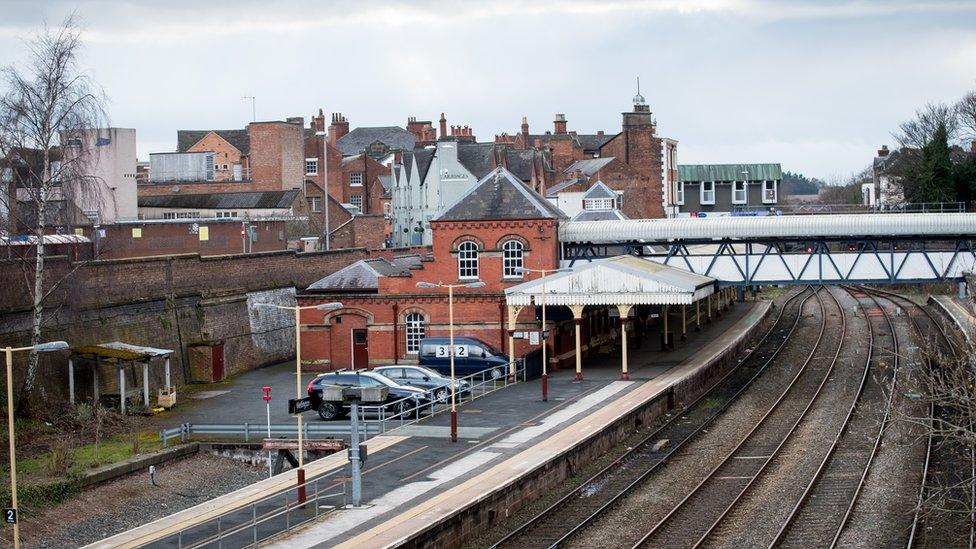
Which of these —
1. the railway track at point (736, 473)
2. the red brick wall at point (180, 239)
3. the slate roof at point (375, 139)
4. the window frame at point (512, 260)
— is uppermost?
the slate roof at point (375, 139)

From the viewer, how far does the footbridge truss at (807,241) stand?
4638 cm

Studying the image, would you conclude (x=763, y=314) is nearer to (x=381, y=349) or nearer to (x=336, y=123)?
(x=381, y=349)

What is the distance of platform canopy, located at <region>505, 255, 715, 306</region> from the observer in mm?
41938

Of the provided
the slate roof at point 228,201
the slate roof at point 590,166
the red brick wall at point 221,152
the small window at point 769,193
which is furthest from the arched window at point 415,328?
the small window at point 769,193

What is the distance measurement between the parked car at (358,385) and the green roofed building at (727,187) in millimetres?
74084

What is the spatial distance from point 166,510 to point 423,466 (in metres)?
5.97

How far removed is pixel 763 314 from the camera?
74.2 m

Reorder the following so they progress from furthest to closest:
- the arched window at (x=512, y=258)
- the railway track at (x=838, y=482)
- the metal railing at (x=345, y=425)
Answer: the arched window at (x=512, y=258), the metal railing at (x=345, y=425), the railway track at (x=838, y=482)

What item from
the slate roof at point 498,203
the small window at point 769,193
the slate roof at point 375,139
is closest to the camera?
the slate roof at point 498,203

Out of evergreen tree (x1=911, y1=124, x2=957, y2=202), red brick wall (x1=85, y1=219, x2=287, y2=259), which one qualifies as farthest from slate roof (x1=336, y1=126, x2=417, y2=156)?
red brick wall (x1=85, y1=219, x2=287, y2=259)

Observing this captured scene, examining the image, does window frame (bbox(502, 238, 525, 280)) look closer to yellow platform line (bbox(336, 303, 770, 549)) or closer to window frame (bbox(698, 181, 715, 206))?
yellow platform line (bbox(336, 303, 770, 549))

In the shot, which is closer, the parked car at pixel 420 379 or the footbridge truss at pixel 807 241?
the parked car at pixel 420 379

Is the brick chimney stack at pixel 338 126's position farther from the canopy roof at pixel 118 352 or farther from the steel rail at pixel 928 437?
the canopy roof at pixel 118 352

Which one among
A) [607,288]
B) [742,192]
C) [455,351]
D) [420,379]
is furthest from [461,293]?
[742,192]
